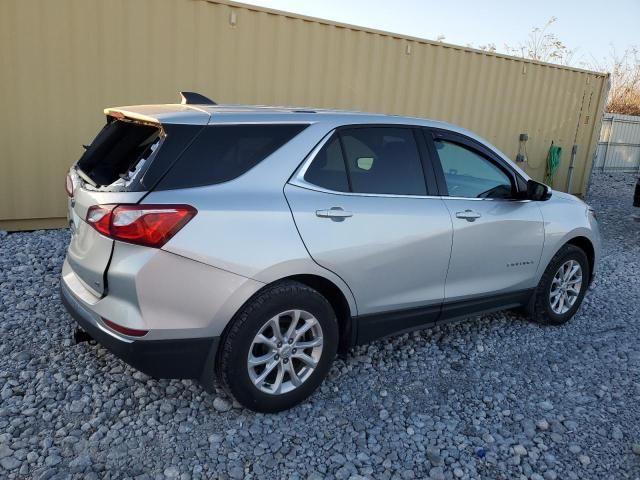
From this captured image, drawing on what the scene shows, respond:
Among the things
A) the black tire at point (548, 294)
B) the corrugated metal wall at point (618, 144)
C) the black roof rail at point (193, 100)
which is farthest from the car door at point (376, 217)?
the corrugated metal wall at point (618, 144)

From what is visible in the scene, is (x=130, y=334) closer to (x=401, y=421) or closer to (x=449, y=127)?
(x=401, y=421)

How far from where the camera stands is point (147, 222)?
247cm

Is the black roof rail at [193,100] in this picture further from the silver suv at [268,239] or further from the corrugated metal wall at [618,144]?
the corrugated metal wall at [618,144]

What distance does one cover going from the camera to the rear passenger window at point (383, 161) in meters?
3.20

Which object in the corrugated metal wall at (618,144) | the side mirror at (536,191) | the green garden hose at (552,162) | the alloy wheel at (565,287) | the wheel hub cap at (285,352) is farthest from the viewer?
the corrugated metal wall at (618,144)

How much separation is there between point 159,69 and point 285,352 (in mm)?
4903

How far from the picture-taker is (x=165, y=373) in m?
2.65

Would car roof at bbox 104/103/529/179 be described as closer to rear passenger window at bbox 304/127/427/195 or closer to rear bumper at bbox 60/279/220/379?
rear passenger window at bbox 304/127/427/195

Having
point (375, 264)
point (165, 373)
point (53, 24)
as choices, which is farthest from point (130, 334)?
point (53, 24)

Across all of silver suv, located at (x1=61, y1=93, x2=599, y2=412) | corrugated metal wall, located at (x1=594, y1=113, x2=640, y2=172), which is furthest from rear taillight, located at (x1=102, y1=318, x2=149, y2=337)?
corrugated metal wall, located at (x1=594, y1=113, x2=640, y2=172)

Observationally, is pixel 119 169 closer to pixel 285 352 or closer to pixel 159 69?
pixel 285 352

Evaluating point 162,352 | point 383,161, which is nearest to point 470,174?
point 383,161

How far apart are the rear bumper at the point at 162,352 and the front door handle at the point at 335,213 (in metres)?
→ 0.84

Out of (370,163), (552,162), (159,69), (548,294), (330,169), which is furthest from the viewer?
(552,162)
